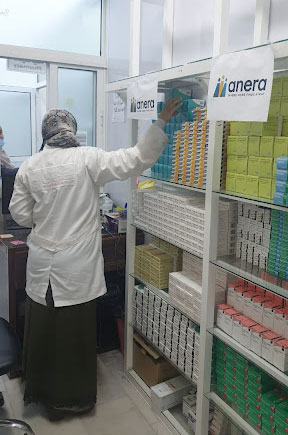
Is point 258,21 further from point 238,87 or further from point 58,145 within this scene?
point 58,145

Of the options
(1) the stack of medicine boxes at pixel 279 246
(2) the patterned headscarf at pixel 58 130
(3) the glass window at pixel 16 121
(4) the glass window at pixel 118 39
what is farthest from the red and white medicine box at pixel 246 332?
(3) the glass window at pixel 16 121

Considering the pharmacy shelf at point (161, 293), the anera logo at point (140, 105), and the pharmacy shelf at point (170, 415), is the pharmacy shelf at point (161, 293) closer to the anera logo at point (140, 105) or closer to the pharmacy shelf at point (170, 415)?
the pharmacy shelf at point (170, 415)

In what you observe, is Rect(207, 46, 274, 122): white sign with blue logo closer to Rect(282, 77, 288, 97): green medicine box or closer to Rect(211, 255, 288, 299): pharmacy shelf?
Rect(282, 77, 288, 97): green medicine box

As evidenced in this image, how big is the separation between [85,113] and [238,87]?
2.41 meters

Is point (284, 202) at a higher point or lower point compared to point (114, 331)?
higher

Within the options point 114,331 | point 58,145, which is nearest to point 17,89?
point 58,145

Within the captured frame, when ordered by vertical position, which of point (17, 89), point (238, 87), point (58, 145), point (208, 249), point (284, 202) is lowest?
point (208, 249)

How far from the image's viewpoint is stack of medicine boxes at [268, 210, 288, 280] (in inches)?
66.5

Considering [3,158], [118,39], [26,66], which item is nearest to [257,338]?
[3,158]

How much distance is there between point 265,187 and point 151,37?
1.81 metres

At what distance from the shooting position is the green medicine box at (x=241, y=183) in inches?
69.2

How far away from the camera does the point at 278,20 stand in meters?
1.93

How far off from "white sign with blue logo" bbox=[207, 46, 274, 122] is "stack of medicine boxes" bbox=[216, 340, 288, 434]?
1077mm

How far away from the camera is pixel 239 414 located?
1.91 meters
